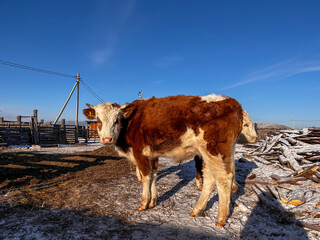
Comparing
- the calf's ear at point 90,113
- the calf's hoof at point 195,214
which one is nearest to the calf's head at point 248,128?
the calf's hoof at point 195,214

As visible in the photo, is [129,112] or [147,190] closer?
[147,190]

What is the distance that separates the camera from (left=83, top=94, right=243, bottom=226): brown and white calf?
3932mm

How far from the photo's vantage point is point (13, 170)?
6.85 metres

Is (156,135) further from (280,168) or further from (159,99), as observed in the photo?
(280,168)

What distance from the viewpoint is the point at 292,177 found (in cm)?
671

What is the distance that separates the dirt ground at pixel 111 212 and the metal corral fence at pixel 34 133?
1306 cm

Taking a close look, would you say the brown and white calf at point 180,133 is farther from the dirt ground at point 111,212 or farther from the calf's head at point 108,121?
the dirt ground at point 111,212

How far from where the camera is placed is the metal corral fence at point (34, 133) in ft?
57.5

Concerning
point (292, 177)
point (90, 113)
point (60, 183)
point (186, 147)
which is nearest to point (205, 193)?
point (186, 147)

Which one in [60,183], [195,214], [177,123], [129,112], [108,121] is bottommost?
[195,214]

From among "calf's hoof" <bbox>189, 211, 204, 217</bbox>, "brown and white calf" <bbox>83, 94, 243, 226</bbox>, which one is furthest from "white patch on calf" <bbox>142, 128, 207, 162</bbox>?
"calf's hoof" <bbox>189, 211, 204, 217</bbox>

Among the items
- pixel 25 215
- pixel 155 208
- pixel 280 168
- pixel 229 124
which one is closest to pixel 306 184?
pixel 280 168

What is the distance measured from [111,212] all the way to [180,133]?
2278 millimetres

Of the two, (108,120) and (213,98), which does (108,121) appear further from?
(213,98)
